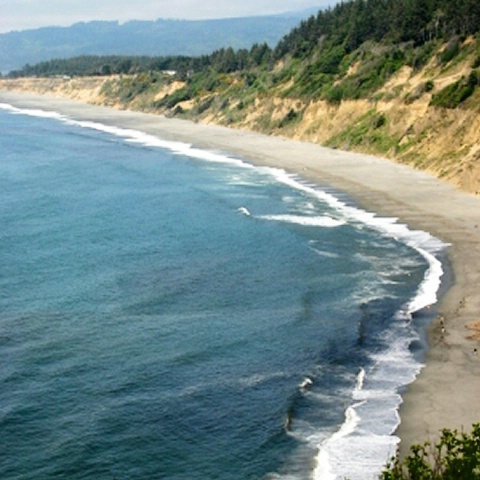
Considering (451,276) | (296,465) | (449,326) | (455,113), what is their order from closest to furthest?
(296,465), (449,326), (451,276), (455,113)

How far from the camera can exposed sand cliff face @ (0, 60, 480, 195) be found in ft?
226

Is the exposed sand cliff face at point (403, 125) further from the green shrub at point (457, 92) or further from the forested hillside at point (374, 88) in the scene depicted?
the green shrub at point (457, 92)

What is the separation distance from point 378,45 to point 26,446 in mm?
86164

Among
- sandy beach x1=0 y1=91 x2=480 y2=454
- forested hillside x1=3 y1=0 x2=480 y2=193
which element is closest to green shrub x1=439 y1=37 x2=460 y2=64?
forested hillside x1=3 y1=0 x2=480 y2=193

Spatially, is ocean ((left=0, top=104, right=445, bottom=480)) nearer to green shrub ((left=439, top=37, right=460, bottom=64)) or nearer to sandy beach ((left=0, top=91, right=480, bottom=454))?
sandy beach ((left=0, top=91, right=480, bottom=454))

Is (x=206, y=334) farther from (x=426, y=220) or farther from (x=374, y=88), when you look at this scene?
(x=374, y=88)

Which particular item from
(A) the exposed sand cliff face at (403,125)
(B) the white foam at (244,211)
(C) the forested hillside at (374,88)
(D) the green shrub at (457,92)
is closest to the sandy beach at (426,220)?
(A) the exposed sand cliff face at (403,125)

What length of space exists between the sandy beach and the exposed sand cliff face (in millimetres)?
1619

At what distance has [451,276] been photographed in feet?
141

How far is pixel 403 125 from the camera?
80.5 meters

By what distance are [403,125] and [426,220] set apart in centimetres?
2711

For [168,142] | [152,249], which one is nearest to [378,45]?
[168,142]

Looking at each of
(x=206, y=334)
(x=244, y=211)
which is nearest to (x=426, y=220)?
(x=244, y=211)

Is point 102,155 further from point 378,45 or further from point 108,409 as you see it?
point 108,409
